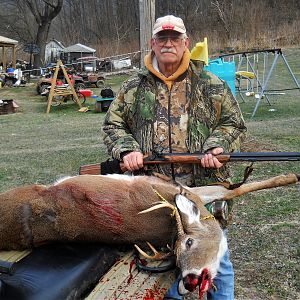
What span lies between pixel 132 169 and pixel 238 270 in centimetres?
170

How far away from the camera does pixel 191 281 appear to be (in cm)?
243

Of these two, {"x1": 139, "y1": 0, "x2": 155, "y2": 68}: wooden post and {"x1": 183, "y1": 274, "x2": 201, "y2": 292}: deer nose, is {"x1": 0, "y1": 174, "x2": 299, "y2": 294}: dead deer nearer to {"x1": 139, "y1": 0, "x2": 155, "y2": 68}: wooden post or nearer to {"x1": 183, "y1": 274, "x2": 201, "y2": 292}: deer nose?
{"x1": 183, "y1": 274, "x2": 201, "y2": 292}: deer nose

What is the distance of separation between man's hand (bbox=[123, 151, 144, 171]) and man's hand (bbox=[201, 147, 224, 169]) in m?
0.38

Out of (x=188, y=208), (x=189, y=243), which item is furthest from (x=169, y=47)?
(x=189, y=243)

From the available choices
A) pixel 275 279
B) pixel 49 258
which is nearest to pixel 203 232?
pixel 49 258

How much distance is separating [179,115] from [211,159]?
0.35m

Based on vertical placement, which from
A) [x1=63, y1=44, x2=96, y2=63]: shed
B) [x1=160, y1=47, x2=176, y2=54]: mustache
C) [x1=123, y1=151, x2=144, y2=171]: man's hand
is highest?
[x1=63, y1=44, x2=96, y2=63]: shed

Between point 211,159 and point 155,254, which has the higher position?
point 211,159

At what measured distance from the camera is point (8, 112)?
60.4ft

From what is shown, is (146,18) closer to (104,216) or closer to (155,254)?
(104,216)

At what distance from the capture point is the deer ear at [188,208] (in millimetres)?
2639

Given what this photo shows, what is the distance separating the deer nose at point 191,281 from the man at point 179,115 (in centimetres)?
78

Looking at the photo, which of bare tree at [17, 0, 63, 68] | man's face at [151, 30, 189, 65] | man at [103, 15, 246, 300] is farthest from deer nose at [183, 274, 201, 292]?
bare tree at [17, 0, 63, 68]

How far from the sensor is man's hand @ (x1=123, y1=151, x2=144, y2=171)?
320 cm
